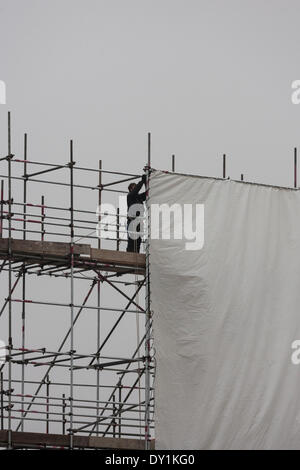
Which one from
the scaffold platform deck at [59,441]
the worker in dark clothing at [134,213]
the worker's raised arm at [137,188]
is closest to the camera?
the scaffold platform deck at [59,441]

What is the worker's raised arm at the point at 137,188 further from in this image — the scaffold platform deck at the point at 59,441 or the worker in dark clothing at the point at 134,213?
the scaffold platform deck at the point at 59,441

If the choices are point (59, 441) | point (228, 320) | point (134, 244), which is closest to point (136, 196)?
point (134, 244)

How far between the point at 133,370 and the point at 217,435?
2346 mm

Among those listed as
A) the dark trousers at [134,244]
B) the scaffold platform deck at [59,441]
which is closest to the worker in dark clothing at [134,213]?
the dark trousers at [134,244]

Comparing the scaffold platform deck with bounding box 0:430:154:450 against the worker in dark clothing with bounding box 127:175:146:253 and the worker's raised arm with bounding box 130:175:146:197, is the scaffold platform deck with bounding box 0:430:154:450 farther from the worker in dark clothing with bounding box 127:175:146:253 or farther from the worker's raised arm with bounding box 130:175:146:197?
the worker's raised arm with bounding box 130:175:146:197

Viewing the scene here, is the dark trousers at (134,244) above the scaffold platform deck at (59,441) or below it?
above

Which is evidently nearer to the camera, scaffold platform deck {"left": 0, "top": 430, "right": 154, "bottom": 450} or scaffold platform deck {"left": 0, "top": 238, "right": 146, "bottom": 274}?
scaffold platform deck {"left": 0, "top": 238, "right": 146, "bottom": 274}

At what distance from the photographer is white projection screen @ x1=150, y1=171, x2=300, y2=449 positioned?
43875 mm

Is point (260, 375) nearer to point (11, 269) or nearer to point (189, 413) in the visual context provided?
point (189, 413)

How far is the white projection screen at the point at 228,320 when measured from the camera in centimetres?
4388

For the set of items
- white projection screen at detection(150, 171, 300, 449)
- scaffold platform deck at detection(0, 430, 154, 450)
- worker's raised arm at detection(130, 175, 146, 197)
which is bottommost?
scaffold platform deck at detection(0, 430, 154, 450)

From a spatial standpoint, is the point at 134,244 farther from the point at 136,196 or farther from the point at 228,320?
the point at 228,320

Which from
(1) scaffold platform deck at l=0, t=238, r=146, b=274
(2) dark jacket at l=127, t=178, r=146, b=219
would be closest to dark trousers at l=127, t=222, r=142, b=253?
(1) scaffold platform deck at l=0, t=238, r=146, b=274

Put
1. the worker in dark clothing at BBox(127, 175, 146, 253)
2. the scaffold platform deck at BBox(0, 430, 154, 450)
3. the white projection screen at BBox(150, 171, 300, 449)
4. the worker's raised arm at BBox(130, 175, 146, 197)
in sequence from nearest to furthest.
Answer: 1. the scaffold platform deck at BBox(0, 430, 154, 450)
2. the white projection screen at BBox(150, 171, 300, 449)
3. the worker's raised arm at BBox(130, 175, 146, 197)
4. the worker in dark clothing at BBox(127, 175, 146, 253)
